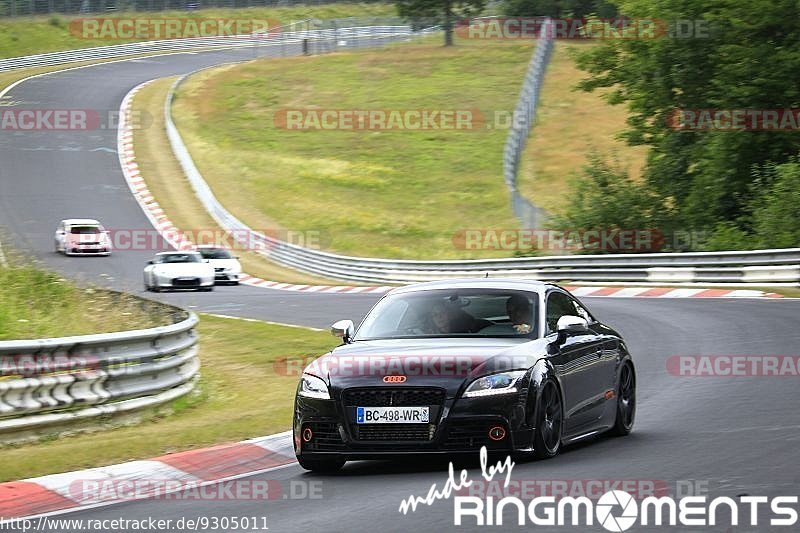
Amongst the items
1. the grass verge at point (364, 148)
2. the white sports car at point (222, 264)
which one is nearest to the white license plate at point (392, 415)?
the white sports car at point (222, 264)

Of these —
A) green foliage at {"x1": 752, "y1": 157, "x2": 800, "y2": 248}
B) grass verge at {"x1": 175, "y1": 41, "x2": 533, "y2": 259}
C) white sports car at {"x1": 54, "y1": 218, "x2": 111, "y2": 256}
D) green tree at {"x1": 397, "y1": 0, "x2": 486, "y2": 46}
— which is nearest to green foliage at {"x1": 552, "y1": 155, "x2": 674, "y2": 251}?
green foliage at {"x1": 752, "y1": 157, "x2": 800, "y2": 248}

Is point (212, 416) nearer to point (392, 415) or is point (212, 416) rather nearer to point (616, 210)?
point (392, 415)

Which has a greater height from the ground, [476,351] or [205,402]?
[476,351]

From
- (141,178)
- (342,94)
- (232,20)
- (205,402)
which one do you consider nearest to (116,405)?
(205,402)

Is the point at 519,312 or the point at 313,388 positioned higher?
the point at 519,312

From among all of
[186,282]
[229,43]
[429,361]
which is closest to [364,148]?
[186,282]

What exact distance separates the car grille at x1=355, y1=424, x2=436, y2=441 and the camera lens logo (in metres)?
1.59

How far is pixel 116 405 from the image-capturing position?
43.0ft

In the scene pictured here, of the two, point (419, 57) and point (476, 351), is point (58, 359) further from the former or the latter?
point (419, 57)

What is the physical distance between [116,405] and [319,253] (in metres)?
29.0

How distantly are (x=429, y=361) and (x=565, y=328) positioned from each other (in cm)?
121

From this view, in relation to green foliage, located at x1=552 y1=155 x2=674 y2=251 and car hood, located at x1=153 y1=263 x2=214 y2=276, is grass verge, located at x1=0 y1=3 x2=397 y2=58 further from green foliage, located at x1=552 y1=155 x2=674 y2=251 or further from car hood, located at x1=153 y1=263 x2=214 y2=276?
green foliage, located at x1=552 y1=155 x2=674 y2=251

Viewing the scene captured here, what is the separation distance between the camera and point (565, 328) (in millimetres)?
10422

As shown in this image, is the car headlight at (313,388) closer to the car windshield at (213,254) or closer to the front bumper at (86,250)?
the car windshield at (213,254)
